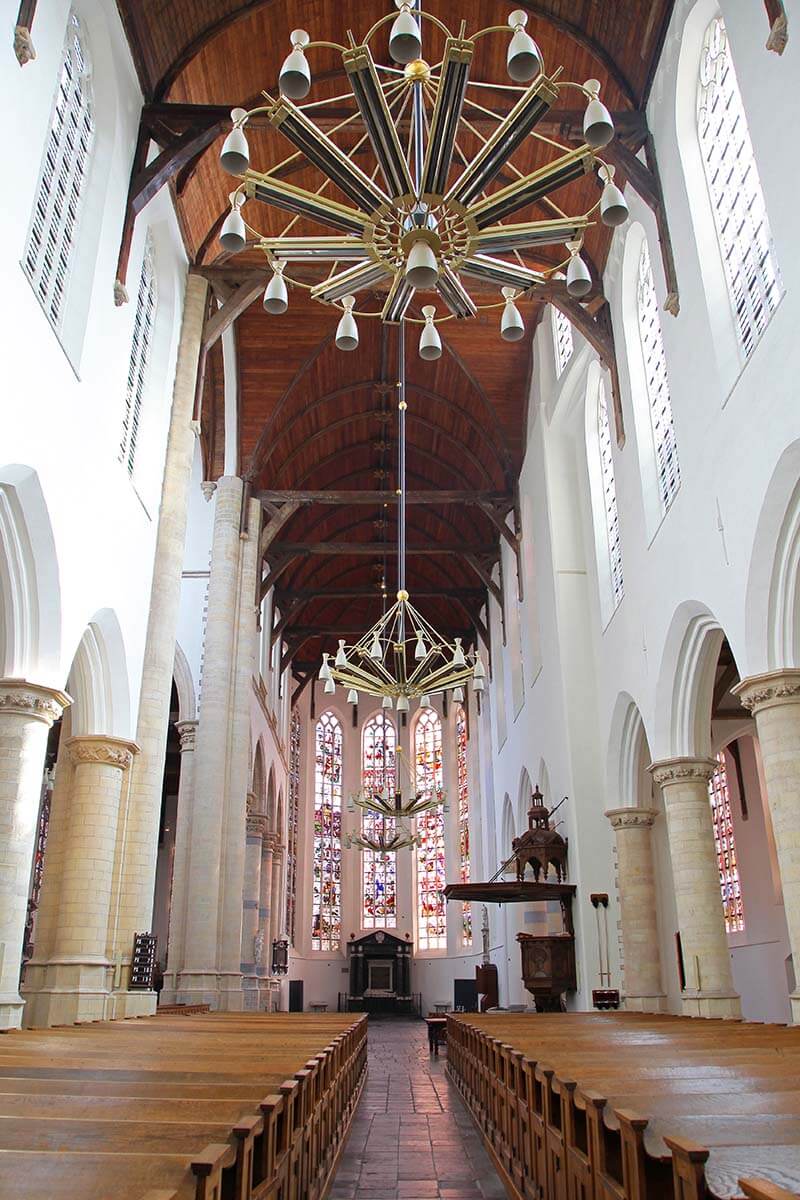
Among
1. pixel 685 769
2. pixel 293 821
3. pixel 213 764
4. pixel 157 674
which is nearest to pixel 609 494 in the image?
pixel 685 769

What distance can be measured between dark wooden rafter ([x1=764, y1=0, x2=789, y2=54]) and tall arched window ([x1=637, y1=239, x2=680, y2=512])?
161 inches

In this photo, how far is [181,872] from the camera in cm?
1748

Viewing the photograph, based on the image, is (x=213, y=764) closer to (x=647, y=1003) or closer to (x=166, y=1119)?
(x=647, y=1003)

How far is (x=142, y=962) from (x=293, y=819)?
71.7ft

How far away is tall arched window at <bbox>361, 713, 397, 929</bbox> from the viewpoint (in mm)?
33938

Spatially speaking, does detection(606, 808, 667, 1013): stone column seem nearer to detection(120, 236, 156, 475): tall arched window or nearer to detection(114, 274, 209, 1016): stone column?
detection(114, 274, 209, 1016): stone column

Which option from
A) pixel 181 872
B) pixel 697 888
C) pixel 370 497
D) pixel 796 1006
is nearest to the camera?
pixel 796 1006

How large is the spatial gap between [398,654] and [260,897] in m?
12.0

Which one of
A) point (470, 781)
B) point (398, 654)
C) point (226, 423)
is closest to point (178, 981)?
point (398, 654)

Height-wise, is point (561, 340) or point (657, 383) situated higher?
point (561, 340)

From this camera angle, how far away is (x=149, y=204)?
12664 mm

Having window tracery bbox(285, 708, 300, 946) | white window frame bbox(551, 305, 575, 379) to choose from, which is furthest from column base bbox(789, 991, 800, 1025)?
window tracery bbox(285, 708, 300, 946)

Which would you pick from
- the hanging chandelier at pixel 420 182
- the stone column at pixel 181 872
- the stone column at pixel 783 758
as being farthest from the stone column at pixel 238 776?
the hanging chandelier at pixel 420 182

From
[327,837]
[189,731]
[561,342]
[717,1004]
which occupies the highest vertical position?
[561,342]
